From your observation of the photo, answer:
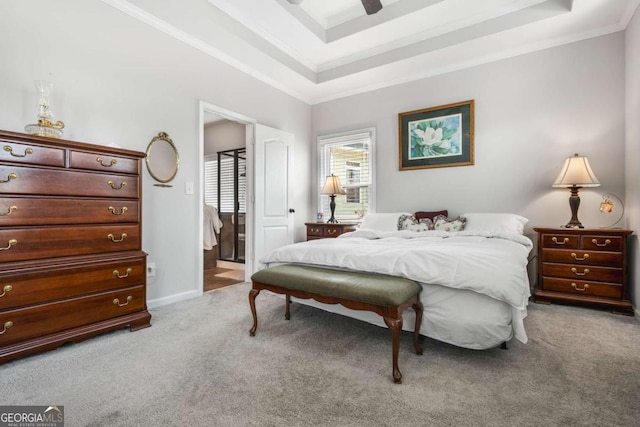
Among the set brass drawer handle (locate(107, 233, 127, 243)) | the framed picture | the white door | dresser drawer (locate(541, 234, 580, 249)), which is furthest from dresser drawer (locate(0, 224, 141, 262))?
dresser drawer (locate(541, 234, 580, 249))

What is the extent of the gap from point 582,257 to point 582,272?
0.14 metres

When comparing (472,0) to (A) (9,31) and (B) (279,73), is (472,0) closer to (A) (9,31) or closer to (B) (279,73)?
(B) (279,73)

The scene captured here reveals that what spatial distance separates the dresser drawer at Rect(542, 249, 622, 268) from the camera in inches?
108

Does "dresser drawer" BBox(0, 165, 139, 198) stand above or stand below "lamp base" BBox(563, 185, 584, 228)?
above

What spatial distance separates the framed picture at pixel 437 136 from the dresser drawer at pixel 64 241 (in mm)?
3370

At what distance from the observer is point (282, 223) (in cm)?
444

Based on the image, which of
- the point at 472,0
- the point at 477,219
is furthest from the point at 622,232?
the point at 472,0

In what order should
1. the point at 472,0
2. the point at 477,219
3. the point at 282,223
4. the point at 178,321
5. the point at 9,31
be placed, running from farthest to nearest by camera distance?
the point at 282,223 → the point at 477,219 → the point at 472,0 → the point at 178,321 → the point at 9,31

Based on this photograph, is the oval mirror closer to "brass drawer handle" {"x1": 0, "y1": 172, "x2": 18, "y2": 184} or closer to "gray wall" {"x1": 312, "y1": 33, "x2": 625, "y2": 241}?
"brass drawer handle" {"x1": 0, "y1": 172, "x2": 18, "y2": 184}

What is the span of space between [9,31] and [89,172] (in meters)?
1.12

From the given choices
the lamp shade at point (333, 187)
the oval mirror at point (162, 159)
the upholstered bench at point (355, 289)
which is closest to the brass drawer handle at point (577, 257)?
the upholstered bench at point (355, 289)

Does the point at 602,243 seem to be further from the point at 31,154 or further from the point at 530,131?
the point at 31,154

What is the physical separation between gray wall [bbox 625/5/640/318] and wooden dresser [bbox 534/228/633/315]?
0.09 metres

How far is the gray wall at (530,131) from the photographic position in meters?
3.09
